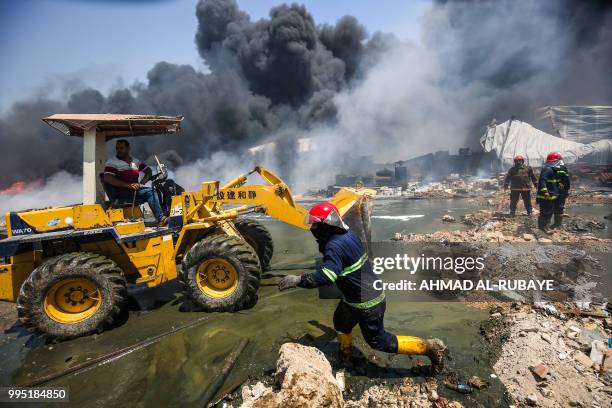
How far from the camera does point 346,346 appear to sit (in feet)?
10.2

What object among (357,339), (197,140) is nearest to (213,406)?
(357,339)

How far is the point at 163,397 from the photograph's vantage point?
2863mm

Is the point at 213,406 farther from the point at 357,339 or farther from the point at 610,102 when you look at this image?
the point at 610,102

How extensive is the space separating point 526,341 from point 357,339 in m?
1.59

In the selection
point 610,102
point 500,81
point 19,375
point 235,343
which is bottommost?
point 19,375

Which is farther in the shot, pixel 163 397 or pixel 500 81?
pixel 500 81

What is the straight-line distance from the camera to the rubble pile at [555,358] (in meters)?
2.54

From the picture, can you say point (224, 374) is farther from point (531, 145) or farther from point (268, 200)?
point (531, 145)

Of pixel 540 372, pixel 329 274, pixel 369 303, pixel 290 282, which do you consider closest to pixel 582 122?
pixel 540 372

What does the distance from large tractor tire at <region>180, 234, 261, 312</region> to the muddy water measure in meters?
0.17

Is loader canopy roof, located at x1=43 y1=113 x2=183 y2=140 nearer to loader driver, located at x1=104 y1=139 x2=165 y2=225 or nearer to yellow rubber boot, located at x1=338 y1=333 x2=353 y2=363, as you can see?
loader driver, located at x1=104 y1=139 x2=165 y2=225

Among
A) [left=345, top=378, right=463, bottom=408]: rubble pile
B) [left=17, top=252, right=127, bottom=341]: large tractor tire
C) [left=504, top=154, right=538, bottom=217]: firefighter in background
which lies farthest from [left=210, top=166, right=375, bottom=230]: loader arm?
[left=504, top=154, right=538, bottom=217]: firefighter in background

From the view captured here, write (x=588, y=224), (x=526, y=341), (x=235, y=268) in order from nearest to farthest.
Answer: (x=526, y=341)
(x=235, y=268)
(x=588, y=224)

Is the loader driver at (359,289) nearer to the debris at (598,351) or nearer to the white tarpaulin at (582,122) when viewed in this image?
the debris at (598,351)
